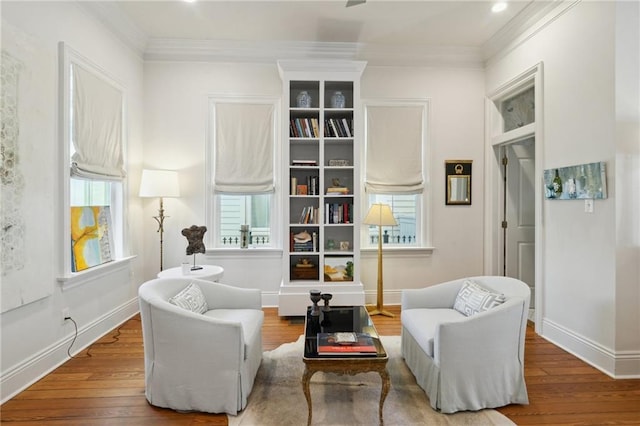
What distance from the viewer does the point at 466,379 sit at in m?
2.11

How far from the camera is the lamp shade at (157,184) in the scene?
3.76 metres

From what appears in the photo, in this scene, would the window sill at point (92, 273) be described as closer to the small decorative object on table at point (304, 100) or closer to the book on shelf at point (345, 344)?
the book on shelf at point (345, 344)

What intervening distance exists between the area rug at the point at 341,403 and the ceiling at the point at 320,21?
332cm

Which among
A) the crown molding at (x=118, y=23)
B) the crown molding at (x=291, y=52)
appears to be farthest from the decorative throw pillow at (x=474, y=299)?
the crown molding at (x=118, y=23)

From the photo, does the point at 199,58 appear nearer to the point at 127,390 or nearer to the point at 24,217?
the point at 24,217

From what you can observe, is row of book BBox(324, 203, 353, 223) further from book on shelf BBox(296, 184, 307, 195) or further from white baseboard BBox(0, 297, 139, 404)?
→ white baseboard BBox(0, 297, 139, 404)

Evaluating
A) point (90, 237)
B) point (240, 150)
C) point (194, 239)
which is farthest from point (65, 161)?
point (240, 150)

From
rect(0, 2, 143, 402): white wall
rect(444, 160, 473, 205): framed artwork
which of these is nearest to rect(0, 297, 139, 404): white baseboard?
rect(0, 2, 143, 402): white wall

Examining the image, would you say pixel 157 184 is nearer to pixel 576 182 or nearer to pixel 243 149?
pixel 243 149

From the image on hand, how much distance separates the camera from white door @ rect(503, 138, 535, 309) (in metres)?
4.18

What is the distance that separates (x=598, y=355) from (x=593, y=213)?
1119 mm

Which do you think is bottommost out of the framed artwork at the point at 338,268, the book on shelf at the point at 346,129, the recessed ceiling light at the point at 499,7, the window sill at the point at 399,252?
the framed artwork at the point at 338,268

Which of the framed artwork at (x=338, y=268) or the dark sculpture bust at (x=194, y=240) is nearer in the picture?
the dark sculpture bust at (x=194, y=240)

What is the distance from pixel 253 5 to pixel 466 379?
3.65 m
